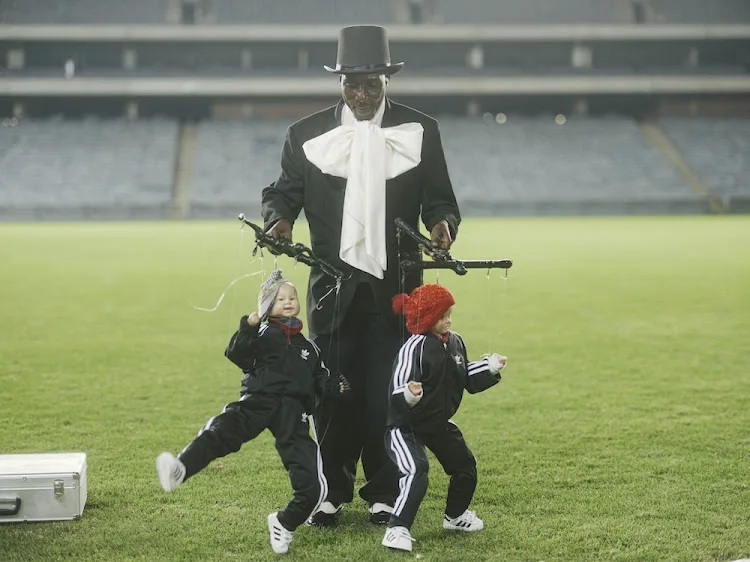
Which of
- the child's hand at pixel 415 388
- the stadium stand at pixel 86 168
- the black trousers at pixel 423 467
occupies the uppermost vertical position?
the child's hand at pixel 415 388

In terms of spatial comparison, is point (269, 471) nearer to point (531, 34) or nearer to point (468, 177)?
point (468, 177)

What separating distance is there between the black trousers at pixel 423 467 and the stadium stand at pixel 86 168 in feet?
115

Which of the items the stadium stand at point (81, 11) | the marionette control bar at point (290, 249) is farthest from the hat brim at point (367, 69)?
the stadium stand at point (81, 11)

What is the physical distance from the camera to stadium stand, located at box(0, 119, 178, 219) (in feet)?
127

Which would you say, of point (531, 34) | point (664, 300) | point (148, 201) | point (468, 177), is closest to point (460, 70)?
point (531, 34)

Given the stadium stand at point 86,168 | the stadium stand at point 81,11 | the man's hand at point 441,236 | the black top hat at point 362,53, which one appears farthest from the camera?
the stadium stand at point 81,11

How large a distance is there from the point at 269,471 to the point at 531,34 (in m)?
47.4

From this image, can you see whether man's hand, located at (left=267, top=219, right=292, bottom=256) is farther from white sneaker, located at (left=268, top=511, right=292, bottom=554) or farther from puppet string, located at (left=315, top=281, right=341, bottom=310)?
white sneaker, located at (left=268, top=511, right=292, bottom=554)

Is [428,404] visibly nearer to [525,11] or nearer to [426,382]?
[426,382]

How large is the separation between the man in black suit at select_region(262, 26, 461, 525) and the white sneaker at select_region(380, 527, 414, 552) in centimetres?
46

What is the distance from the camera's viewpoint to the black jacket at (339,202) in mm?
5105

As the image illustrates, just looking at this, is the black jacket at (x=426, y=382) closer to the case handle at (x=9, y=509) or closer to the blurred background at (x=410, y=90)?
the case handle at (x=9, y=509)

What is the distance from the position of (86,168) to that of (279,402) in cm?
4129

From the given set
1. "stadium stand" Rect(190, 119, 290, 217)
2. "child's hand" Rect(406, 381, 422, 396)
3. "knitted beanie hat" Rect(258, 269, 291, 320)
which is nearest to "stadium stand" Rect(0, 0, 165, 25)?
"stadium stand" Rect(190, 119, 290, 217)
